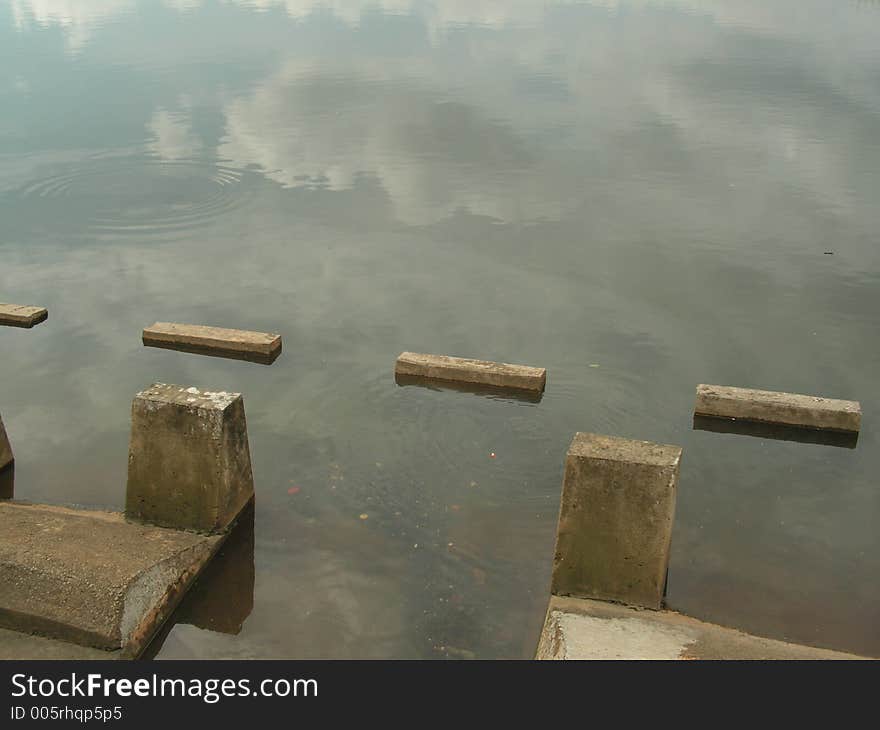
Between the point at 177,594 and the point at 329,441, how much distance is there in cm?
253

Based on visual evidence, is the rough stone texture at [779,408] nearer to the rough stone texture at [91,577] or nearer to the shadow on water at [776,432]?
the shadow on water at [776,432]

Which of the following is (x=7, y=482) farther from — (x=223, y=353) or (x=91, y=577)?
(x=223, y=353)

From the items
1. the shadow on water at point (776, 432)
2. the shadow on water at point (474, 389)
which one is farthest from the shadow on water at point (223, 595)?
the shadow on water at point (776, 432)

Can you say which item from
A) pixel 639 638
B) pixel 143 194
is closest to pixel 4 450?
pixel 639 638

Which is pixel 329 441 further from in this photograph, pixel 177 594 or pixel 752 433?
pixel 752 433

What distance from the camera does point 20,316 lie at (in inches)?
461

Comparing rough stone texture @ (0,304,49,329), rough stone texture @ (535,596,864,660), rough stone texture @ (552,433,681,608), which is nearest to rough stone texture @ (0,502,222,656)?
rough stone texture @ (535,596,864,660)

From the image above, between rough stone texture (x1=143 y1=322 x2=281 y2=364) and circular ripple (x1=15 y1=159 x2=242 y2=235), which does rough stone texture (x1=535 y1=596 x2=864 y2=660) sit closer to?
rough stone texture (x1=143 y1=322 x2=281 y2=364)

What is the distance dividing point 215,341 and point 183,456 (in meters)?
3.80

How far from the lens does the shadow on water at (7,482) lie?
8.44 metres

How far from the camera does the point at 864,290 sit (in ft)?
42.2

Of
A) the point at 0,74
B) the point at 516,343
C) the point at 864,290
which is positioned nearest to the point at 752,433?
the point at 516,343

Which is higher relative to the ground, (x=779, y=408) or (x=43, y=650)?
(x=779, y=408)

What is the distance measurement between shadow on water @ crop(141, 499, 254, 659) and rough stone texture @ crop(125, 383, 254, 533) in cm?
23
